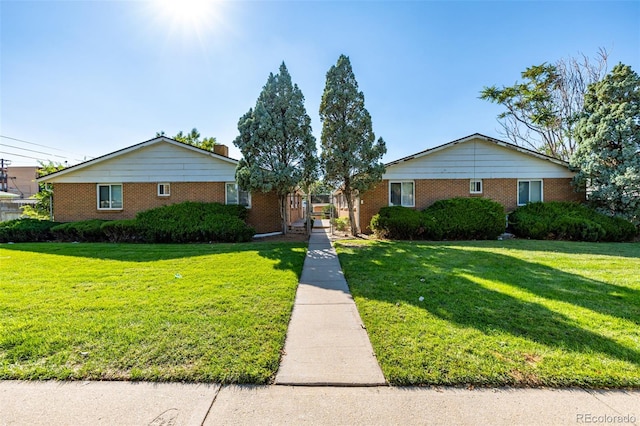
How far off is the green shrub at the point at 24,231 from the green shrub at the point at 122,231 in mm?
2932

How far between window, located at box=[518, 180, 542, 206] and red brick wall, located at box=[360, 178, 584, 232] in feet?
0.77

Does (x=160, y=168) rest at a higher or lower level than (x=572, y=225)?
higher

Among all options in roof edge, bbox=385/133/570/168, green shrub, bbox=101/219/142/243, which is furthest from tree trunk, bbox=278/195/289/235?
green shrub, bbox=101/219/142/243

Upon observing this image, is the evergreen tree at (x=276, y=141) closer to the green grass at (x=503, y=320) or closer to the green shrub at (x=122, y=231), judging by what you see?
the green shrub at (x=122, y=231)

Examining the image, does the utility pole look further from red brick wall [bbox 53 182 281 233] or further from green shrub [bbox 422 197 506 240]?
→ green shrub [bbox 422 197 506 240]

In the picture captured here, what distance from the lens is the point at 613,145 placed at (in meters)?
12.9

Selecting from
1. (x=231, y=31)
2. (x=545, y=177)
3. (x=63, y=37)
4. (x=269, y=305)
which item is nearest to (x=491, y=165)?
(x=545, y=177)

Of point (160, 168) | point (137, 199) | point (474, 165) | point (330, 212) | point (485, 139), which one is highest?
point (485, 139)

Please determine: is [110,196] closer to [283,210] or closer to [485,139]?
[283,210]

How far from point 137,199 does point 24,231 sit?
4.30 metres

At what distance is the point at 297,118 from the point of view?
12.1 m

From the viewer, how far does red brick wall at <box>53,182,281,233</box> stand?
1403 cm

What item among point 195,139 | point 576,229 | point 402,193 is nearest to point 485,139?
point 402,193

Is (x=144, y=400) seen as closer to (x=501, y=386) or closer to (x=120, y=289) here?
(x=501, y=386)
